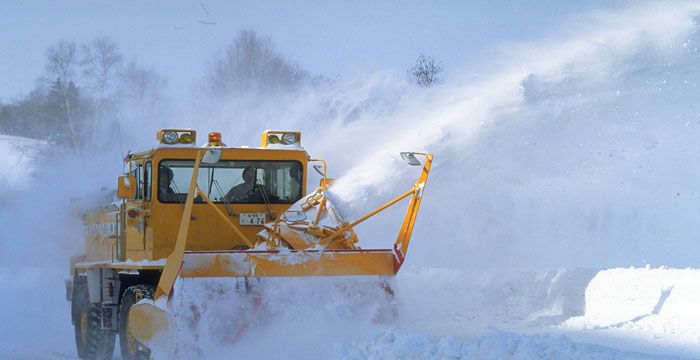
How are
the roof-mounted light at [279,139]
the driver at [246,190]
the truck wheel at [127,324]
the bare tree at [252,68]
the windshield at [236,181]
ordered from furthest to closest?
the bare tree at [252,68]
the roof-mounted light at [279,139]
the driver at [246,190]
the windshield at [236,181]
the truck wheel at [127,324]

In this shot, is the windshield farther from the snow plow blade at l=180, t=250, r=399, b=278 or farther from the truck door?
the snow plow blade at l=180, t=250, r=399, b=278

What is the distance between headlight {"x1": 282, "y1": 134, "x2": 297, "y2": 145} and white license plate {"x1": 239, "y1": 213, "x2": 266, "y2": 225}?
0.94 meters

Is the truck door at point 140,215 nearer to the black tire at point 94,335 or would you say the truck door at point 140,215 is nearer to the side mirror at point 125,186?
the side mirror at point 125,186

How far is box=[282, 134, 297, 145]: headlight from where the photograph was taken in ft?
34.0

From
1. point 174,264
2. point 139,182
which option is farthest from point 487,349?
point 139,182

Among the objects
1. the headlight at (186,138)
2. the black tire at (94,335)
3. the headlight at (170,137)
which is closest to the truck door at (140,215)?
the headlight at (170,137)

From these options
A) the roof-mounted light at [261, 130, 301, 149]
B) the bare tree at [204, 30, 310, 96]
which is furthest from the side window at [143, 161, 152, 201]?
the bare tree at [204, 30, 310, 96]

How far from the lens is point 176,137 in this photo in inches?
386

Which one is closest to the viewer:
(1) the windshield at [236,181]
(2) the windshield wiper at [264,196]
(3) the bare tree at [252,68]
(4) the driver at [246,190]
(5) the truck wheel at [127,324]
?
(5) the truck wheel at [127,324]

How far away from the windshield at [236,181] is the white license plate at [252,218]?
0.17m

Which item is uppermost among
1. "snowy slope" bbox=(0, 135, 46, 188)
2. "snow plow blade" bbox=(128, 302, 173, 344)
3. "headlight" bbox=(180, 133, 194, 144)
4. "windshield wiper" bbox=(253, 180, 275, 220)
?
"headlight" bbox=(180, 133, 194, 144)

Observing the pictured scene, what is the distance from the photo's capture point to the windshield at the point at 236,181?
9.70 metres

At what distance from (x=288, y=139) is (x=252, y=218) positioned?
1088mm

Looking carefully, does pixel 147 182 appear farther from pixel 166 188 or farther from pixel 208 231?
pixel 208 231
